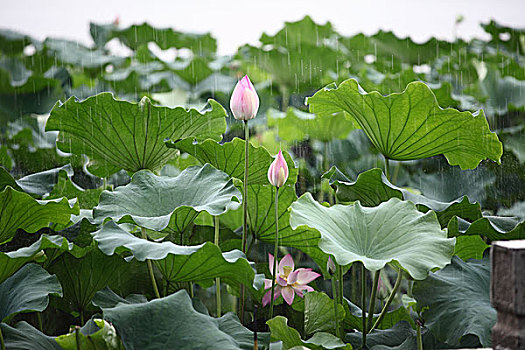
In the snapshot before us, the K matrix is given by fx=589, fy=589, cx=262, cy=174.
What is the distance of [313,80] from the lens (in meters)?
2.39

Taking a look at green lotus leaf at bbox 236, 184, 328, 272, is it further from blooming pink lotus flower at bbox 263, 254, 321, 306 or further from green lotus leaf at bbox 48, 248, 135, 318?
green lotus leaf at bbox 48, 248, 135, 318

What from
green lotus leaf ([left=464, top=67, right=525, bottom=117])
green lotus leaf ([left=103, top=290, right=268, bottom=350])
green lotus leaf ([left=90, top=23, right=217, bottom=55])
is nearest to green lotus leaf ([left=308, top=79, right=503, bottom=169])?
green lotus leaf ([left=103, top=290, right=268, bottom=350])

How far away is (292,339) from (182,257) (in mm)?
187

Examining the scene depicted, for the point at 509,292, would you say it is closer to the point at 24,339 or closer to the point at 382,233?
the point at 382,233

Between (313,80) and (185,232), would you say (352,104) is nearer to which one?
(185,232)

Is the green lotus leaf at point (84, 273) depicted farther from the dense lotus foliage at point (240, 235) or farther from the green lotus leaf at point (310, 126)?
the green lotus leaf at point (310, 126)

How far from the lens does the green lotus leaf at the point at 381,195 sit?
95 centimetres

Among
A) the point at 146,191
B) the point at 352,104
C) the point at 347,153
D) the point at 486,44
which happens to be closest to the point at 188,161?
the point at 146,191

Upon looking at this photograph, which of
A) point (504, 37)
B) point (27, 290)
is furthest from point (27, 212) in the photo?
point (504, 37)

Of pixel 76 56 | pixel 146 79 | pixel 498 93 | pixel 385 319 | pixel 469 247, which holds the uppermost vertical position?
pixel 76 56

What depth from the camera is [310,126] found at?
1.62 meters

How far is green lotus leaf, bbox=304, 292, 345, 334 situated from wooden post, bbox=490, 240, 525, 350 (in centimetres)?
32

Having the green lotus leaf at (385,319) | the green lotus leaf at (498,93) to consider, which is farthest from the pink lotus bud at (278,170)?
the green lotus leaf at (498,93)

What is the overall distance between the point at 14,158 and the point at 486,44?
2301 mm
